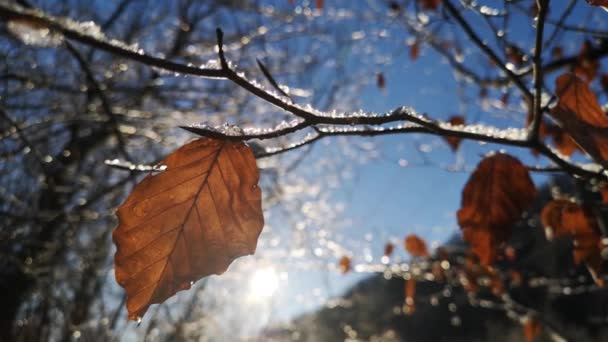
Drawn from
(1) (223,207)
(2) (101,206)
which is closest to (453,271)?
(2) (101,206)

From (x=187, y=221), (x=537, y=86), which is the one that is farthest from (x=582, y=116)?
(x=187, y=221)

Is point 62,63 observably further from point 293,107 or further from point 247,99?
point 293,107

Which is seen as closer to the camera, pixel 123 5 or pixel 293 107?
pixel 293 107

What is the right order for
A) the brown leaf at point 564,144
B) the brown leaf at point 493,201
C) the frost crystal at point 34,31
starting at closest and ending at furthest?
the frost crystal at point 34,31 → the brown leaf at point 493,201 → the brown leaf at point 564,144

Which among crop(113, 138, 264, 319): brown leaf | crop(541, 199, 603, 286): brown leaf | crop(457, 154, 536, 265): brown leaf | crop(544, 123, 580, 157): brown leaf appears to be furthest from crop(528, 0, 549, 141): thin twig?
crop(544, 123, 580, 157): brown leaf

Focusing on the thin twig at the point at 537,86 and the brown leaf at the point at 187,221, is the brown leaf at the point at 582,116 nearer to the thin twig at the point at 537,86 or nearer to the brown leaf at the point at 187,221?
the thin twig at the point at 537,86

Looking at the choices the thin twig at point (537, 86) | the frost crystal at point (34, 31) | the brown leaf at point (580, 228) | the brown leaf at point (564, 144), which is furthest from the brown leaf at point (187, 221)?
the brown leaf at point (564, 144)
